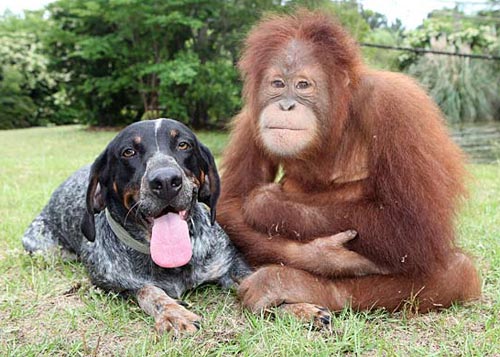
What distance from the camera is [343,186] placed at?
290 centimetres

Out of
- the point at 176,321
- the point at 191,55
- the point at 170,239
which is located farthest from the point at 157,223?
the point at 191,55

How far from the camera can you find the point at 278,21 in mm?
2941

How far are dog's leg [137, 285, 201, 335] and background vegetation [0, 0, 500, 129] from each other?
29.2ft

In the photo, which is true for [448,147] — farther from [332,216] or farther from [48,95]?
[48,95]

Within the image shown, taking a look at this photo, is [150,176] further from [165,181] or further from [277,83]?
[277,83]

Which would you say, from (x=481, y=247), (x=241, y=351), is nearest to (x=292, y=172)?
(x=241, y=351)

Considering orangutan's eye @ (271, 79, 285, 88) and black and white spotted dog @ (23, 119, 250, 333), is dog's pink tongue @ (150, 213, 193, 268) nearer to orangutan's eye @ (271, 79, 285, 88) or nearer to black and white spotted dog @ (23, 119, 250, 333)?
black and white spotted dog @ (23, 119, 250, 333)

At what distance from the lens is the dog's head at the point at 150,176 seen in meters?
2.77

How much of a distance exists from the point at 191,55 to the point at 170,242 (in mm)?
11956

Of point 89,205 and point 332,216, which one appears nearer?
point 332,216

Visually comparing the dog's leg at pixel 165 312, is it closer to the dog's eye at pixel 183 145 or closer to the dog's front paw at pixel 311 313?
the dog's front paw at pixel 311 313

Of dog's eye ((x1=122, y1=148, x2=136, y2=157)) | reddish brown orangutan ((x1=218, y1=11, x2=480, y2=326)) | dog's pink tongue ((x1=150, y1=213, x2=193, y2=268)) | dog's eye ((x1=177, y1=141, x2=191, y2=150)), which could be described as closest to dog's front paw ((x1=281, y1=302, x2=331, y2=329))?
reddish brown orangutan ((x1=218, y1=11, x2=480, y2=326))

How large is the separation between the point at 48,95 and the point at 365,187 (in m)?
26.0

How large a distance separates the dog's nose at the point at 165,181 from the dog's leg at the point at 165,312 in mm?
516
